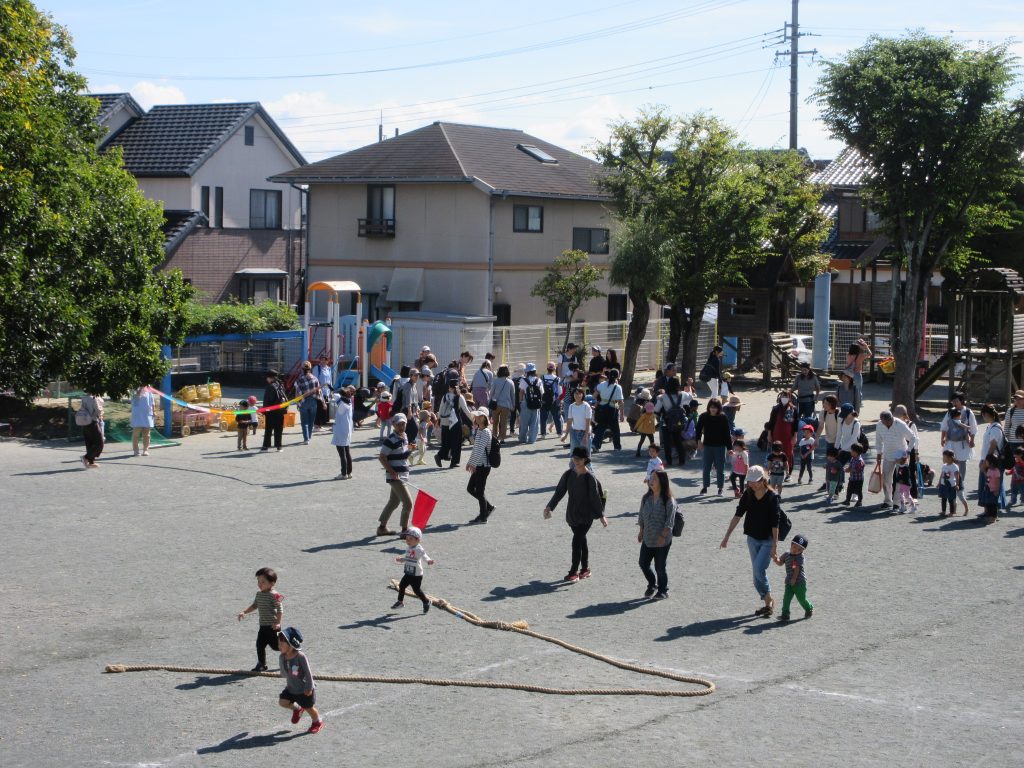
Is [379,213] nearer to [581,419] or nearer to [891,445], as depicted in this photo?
[581,419]

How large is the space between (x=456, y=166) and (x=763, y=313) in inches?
429

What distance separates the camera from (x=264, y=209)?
47000 mm

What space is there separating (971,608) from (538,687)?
18.2 ft

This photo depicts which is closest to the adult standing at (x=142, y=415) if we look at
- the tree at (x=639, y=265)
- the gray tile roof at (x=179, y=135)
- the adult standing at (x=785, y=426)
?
the adult standing at (x=785, y=426)

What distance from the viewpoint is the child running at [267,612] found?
10.7 m

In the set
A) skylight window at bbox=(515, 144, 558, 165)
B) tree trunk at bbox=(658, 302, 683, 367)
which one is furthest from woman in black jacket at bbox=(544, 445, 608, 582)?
skylight window at bbox=(515, 144, 558, 165)

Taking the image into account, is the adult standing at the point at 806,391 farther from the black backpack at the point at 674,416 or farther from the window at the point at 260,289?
the window at the point at 260,289

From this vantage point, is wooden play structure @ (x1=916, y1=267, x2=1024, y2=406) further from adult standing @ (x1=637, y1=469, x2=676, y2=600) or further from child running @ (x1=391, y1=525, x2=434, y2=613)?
child running @ (x1=391, y1=525, x2=434, y2=613)

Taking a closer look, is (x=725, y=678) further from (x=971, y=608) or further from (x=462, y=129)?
(x=462, y=129)

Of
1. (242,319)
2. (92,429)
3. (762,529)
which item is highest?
(242,319)

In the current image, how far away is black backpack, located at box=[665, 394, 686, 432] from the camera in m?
22.1

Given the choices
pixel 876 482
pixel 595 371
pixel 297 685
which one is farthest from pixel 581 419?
pixel 297 685

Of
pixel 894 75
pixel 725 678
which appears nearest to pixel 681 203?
pixel 894 75

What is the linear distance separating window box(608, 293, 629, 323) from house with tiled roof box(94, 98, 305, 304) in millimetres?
12573
